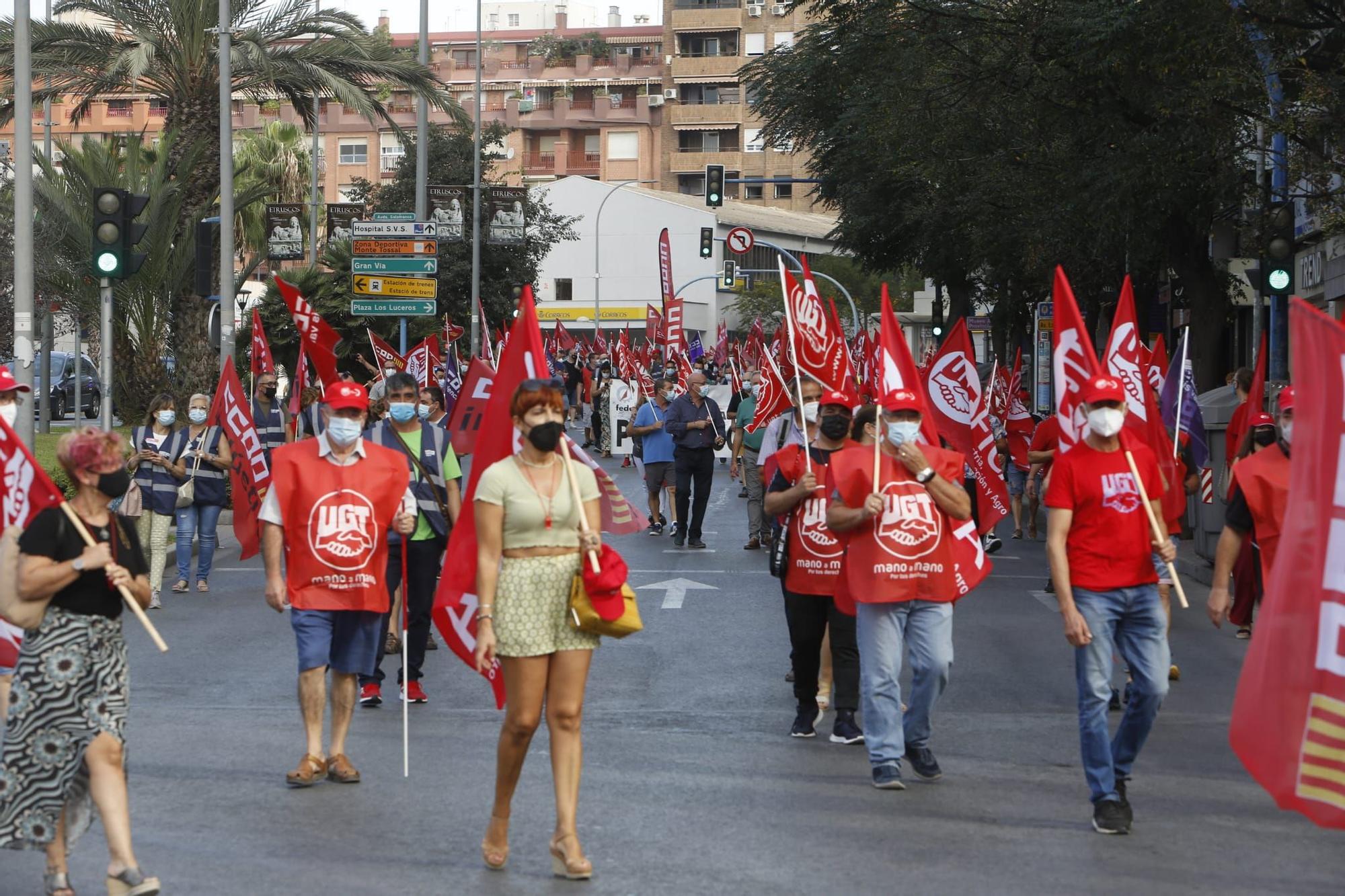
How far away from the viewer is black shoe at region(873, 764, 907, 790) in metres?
7.59

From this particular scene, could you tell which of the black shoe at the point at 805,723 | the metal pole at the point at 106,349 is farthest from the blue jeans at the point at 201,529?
the black shoe at the point at 805,723

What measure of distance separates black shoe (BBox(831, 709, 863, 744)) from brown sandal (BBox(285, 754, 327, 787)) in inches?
93.8

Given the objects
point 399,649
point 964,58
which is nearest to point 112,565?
point 399,649

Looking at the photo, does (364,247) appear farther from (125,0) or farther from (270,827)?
(270,827)

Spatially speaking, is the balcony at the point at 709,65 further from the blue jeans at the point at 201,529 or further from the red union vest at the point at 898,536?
the red union vest at the point at 898,536

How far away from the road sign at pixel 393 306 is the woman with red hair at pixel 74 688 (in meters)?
21.1

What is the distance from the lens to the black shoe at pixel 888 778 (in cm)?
759

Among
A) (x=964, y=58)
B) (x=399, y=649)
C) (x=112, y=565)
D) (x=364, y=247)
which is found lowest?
(x=399, y=649)

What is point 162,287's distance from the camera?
2895 centimetres

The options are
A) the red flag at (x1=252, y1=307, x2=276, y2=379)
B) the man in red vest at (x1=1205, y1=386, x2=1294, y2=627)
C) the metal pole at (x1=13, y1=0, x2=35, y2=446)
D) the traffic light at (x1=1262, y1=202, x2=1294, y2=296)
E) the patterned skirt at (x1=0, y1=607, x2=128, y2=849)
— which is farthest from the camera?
the traffic light at (x1=1262, y1=202, x2=1294, y2=296)

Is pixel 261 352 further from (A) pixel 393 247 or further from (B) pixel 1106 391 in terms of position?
(B) pixel 1106 391

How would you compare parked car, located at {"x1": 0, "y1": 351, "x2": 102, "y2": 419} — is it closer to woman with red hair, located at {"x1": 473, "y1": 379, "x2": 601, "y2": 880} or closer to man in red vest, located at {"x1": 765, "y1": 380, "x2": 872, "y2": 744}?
man in red vest, located at {"x1": 765, "y1": 380, "x2": 872, "y2": 744}

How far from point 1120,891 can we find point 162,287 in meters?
25.0

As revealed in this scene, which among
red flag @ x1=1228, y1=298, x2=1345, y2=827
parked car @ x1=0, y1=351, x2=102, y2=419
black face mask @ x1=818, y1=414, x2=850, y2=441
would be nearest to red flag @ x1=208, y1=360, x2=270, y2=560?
black face mask @ x1=818, y1=414, x2=850, y2=441
